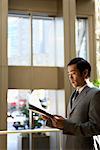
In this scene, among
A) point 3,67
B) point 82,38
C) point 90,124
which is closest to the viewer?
point 90,124

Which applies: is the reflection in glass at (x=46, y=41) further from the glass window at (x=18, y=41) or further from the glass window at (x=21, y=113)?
the glass window at (x=21, y=113)

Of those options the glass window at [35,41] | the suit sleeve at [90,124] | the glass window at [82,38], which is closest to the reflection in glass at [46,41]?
the glass window at [35,41]

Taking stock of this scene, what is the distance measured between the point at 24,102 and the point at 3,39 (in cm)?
163

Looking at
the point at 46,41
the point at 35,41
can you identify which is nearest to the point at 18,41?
the point at 35,41

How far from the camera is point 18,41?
6523mm

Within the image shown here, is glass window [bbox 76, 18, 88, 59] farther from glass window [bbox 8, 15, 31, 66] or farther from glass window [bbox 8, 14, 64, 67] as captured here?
glass window [bbox 8, 15, 31, 66]

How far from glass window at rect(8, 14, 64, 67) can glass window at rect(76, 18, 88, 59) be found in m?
0.53

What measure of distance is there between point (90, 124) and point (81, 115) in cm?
14

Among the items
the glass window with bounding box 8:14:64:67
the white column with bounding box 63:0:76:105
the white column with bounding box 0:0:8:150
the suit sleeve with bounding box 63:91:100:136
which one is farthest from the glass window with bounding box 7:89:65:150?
the suit sleeve with bounding box 63:91:100:136

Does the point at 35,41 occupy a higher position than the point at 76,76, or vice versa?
the point at 35,41

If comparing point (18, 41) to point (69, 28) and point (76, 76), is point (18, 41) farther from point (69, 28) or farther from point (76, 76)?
point (76, 76)

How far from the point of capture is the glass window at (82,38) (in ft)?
22.3

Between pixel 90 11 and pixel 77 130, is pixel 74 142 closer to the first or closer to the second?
pixel 77 130

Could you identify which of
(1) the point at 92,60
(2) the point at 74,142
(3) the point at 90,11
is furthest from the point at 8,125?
(2) the point at 74,142
